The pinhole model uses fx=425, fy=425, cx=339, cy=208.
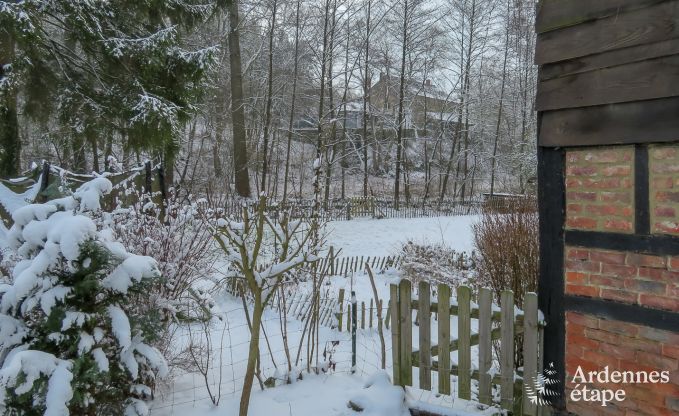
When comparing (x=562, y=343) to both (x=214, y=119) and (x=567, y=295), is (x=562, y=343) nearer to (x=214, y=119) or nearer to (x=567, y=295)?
(x=567, y=295)

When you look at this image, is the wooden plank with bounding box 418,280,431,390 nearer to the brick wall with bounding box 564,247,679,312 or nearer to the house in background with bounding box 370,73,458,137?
the brick wall with bounding box 564,247,679,312

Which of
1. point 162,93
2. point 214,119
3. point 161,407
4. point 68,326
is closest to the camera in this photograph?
point 68,326

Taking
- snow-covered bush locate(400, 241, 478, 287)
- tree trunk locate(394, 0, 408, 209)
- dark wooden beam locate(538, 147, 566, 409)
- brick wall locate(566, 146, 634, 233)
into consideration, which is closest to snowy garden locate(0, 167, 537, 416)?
dark wooden beam locate(538, 147, 566, 409)

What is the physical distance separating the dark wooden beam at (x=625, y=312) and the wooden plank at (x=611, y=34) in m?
1.59

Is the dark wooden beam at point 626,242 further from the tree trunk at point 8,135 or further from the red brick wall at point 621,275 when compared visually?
the tree trunk at point 8,135

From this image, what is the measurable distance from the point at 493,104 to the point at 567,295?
2609 centimetres

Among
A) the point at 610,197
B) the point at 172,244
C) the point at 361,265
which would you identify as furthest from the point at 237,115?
the point at 610,197

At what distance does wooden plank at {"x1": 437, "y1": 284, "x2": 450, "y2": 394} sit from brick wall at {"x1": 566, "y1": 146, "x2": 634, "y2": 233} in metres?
1.13

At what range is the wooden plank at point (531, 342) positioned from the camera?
3096 millimetres

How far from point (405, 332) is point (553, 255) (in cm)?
141

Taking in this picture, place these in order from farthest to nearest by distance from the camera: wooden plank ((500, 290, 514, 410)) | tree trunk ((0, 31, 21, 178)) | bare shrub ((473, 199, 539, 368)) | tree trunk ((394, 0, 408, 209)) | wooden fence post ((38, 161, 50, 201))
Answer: tree trunk ((394, 0, 408, 209)) < tree trunk ((0, 31, 21, 178)) < bare shrub ((473, 199, 539, 368)) < wooden fence post ((38, 161, 50, 201)) < wooden plank ((500, 290, 514, 410))

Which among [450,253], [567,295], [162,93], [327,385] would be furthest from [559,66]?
[450,253]

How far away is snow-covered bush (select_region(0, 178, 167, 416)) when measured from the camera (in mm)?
2395

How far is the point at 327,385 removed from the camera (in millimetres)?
3975
